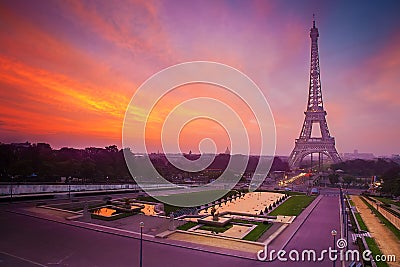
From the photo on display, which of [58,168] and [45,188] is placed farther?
[58,168]

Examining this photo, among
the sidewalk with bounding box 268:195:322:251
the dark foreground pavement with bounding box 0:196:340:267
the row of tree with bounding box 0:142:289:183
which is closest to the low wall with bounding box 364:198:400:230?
the dark foreground pavement with bounding box 0:196:340:267

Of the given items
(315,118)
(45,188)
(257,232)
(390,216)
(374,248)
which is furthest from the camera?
(315,118)

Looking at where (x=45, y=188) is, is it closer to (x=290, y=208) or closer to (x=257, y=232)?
(x=257, y=232)

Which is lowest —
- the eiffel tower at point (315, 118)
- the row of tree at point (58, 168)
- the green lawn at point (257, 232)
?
the green lawn at point (257, 232)

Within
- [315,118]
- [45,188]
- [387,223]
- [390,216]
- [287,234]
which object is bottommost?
[387,223]

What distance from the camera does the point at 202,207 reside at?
100 ft

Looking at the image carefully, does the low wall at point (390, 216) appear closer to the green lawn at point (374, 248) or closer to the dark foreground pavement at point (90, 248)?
the green lawn at point (374, 248)

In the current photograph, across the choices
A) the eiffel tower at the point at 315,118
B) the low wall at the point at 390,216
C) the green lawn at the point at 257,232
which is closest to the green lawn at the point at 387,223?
the low wall at the point at 390,216

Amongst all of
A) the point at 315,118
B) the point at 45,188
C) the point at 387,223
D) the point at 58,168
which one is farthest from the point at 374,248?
the point at 315,118

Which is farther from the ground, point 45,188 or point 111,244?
point 45,188

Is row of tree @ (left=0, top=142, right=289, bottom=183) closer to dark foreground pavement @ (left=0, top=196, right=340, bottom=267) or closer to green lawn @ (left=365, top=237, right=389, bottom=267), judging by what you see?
dark foreground pavement @ (left=0, top=196, right=340, bottom=267)

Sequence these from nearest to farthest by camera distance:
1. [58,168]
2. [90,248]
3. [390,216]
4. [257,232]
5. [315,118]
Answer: [90,248], [257,232], [390,216], [58,168], [315,118]

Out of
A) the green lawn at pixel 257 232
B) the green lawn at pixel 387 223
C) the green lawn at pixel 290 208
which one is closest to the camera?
the green lawn at pixel 257 232

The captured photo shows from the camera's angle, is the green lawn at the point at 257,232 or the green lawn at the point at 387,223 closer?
the green lawn at the point at 257,232
